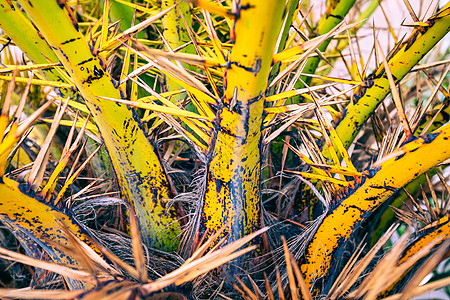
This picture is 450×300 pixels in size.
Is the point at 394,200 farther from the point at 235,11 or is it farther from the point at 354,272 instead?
the point at 235,11

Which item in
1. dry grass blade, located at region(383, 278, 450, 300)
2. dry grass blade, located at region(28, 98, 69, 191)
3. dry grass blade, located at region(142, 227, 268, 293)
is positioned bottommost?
dry grass blade, located at region(383, 278, 450, 300)

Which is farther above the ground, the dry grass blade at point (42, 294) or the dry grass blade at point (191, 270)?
the dry grass blade at point (42, 294)

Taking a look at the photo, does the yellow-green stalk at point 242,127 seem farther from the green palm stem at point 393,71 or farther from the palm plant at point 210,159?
the green palm stem at point 393,71

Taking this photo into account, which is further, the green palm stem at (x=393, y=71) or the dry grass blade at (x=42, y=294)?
the green palm stem at (x=393, y=71)

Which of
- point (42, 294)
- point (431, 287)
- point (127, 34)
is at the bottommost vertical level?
point (431, 287)

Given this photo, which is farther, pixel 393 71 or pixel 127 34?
pixel 393 71

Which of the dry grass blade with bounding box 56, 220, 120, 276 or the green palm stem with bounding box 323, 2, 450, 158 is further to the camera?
the green palm stem with bounding box 323, 2, 450, 158

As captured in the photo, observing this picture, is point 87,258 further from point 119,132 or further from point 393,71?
point 393,71

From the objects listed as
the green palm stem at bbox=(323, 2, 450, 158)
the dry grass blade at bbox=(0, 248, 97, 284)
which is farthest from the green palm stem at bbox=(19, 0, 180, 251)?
the green palm stem at bbox=(323, 2, 450, 158)

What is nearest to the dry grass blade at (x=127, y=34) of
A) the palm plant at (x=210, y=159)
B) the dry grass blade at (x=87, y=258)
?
the palm plant at (x=210, y=159)

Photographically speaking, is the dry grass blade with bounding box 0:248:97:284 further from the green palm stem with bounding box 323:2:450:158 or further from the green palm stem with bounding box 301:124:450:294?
the green palm stem with bounding box 323:2:450:158

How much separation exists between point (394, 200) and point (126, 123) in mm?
464

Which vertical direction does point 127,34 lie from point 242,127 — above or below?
above

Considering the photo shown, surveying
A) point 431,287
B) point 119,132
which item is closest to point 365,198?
point 431,287
